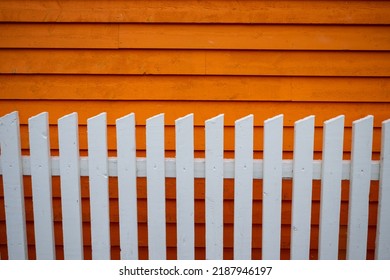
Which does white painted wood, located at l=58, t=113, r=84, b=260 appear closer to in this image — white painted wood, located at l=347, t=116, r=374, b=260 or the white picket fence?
the white picket fence

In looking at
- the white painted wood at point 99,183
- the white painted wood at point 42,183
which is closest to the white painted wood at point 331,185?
the white painted wood at point 99,183

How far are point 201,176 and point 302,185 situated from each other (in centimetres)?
53

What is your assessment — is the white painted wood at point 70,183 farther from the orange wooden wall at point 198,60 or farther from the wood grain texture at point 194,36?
the wood grain texture at point 194,36

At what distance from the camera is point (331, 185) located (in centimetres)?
202

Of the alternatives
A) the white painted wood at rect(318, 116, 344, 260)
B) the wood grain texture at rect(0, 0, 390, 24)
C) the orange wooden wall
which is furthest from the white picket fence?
the wood grain texture at rect(0, 0, 390, 24)

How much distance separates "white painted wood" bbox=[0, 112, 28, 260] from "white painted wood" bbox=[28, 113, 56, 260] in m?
0.09

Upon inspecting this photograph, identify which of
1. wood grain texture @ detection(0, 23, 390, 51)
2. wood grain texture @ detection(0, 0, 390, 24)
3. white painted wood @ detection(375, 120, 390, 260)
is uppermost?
wood grain texture @ detection(0, 0, 390, 24)

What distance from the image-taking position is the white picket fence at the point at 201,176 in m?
1.98

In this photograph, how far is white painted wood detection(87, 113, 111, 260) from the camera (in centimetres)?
201

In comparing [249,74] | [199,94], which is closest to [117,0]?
[199,94]

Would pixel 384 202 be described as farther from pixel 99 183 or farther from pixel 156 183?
pixel 99 183

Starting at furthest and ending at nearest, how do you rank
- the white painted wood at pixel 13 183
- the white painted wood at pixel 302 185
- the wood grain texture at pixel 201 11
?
the wood grain texture at pixel 201 11
the white painted wood at pixel 13 183
the white painted wood at pixel 302 185

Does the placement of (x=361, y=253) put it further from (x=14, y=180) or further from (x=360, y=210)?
(x=14, y=180)

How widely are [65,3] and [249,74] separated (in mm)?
1388
